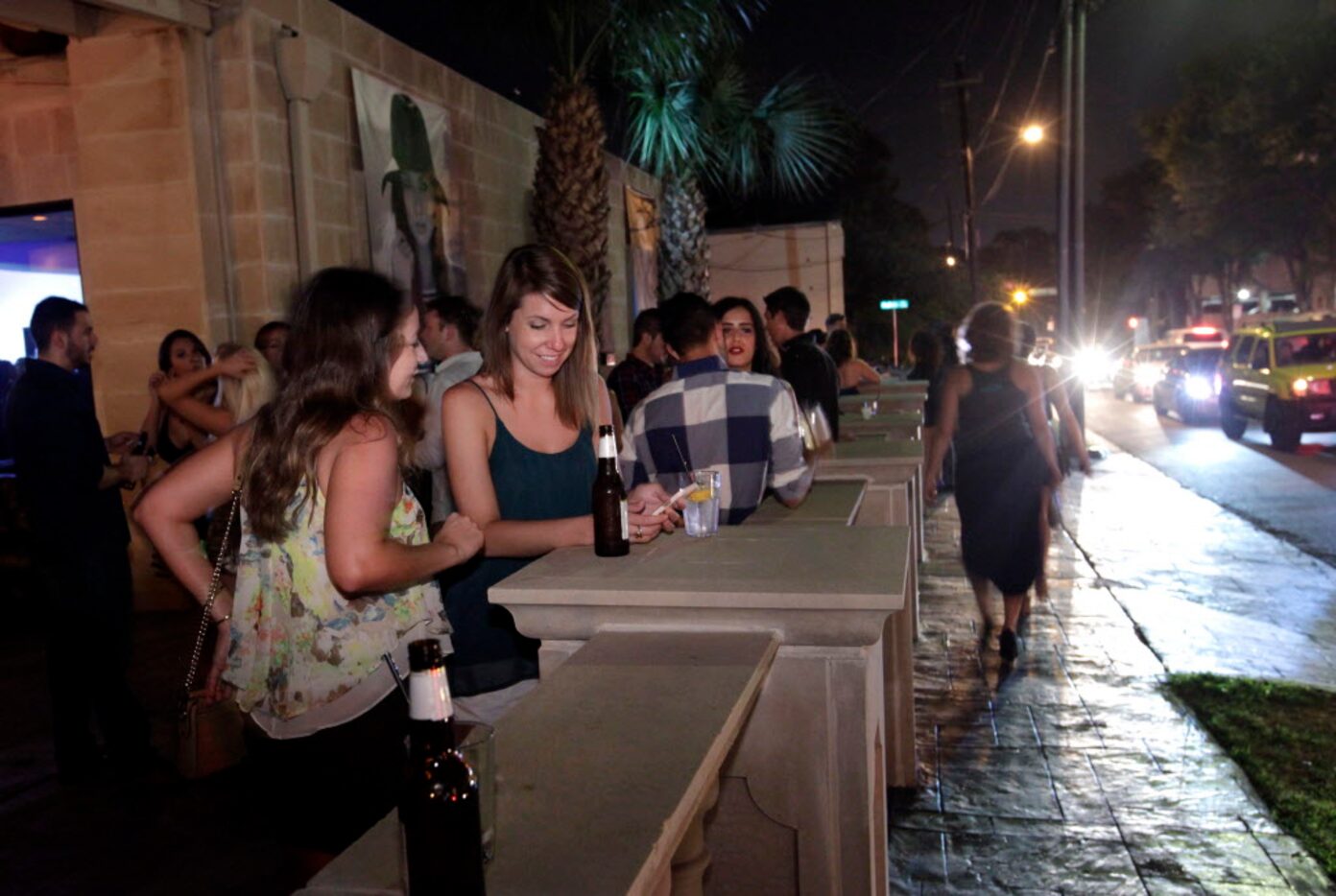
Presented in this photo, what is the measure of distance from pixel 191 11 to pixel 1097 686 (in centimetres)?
663

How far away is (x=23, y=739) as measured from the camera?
537 centimetres

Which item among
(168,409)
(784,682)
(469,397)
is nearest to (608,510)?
(469,397)

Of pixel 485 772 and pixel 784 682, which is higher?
pixel 485 772

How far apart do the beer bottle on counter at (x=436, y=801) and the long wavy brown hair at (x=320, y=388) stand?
0.99 meters

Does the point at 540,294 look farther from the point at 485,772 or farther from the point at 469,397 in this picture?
the point at 485,772

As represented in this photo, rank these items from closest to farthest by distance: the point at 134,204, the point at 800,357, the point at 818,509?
the point at 818,509, the point at 800,357, the point at 134,204

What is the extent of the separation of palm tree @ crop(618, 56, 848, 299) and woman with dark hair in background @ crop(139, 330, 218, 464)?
7651 mm

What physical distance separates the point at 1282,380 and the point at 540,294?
16099 millimetres

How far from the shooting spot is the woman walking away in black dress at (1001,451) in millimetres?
5938

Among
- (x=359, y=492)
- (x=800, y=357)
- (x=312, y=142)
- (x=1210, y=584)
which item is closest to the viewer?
(x=359, y=492)

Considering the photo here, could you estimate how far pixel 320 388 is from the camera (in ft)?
7.51

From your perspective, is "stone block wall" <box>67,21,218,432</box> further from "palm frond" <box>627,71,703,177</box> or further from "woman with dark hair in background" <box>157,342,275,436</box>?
"palm frond" <box>627,71,703,177</box>

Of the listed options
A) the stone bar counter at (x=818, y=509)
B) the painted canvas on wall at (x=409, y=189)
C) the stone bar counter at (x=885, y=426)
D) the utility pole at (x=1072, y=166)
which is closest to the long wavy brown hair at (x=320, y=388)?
the stone bar counter at (x=818, y=509)

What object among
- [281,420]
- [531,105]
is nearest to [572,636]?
[281,420]
